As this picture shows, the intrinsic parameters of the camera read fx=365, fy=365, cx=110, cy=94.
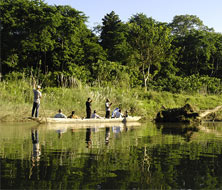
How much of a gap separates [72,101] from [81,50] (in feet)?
77.0

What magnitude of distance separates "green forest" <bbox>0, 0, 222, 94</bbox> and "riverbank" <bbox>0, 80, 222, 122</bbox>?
428cm

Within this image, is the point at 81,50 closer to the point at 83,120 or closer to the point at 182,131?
the point at 83,120

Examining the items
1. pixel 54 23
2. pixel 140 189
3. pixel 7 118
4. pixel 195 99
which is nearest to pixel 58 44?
pixel 54 23

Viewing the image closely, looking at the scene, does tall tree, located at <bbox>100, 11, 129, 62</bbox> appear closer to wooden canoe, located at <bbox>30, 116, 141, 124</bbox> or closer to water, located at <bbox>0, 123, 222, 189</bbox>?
wooden canoe, located at <bbox>30, 116, 141, 124</bbox>

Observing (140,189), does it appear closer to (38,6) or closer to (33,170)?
(33,170)

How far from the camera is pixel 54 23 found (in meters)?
44.9

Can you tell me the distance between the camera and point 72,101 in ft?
89.6

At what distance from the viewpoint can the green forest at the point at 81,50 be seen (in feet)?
137

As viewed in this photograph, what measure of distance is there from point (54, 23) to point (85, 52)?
8571mm

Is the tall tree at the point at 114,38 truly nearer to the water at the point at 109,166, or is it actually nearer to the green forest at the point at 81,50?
the green forest at the point at 81,50

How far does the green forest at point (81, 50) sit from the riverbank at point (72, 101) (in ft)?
14.0

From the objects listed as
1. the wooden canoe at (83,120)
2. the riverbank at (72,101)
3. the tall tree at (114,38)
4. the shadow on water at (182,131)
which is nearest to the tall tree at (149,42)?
the tall tree at (114,38)

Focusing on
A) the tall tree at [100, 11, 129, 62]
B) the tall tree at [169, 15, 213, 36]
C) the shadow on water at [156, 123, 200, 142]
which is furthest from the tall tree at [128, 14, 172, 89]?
the tall tree at [169, 15, 213, 36]

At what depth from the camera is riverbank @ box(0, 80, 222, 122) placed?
79.7 feet
